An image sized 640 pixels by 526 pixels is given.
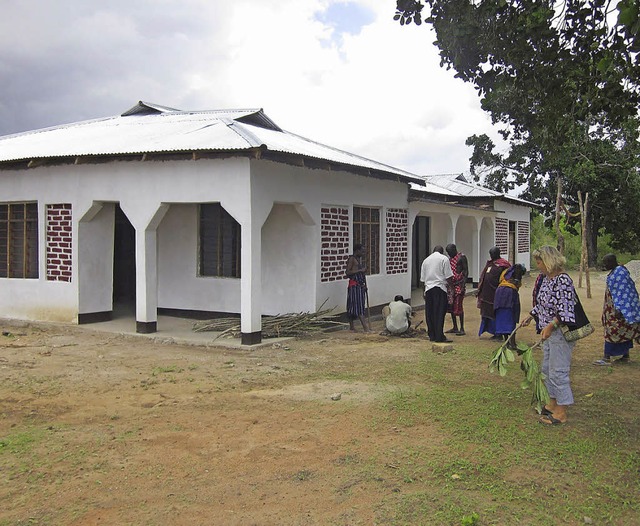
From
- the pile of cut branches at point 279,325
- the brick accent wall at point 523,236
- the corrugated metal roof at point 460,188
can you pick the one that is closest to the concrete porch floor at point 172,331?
the pile of cut branches at point 279,325

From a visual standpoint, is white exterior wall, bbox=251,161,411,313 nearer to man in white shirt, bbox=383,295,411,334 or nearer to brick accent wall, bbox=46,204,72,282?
man in white shirt, bbox=383,295,411,334

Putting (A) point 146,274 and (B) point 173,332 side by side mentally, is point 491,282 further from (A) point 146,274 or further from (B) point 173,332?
(A) point 146,274

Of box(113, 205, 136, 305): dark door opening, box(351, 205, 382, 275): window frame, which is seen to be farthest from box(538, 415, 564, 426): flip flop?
box(113, 205, 136, 305): dark door opening

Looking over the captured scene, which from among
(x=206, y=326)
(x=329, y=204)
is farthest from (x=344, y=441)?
(x=329, y=204)

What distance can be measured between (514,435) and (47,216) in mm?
9067

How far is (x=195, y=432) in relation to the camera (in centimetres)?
550

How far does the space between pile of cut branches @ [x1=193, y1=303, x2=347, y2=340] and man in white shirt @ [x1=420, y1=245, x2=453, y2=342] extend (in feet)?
5.86

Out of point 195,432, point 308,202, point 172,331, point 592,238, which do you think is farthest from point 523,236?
point 195,432

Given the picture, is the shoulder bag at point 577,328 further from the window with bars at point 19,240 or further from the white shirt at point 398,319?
the window with bars at point 19,240

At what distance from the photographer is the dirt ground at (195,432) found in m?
3.98

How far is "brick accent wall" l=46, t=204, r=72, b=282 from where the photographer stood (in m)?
11.1

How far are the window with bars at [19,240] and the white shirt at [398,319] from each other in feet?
21.2

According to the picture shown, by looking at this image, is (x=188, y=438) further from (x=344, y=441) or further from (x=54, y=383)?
(x=54, y=383)

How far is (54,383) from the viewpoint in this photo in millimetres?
7289
